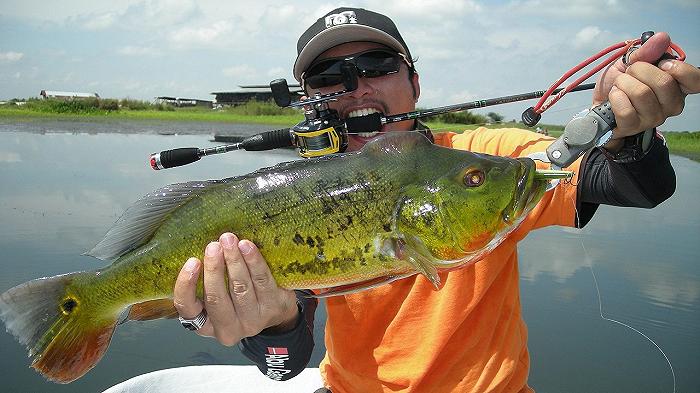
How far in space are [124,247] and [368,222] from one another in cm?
116

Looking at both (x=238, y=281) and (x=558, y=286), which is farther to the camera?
(x=558, y=286)

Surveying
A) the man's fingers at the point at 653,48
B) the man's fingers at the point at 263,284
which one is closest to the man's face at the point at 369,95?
the man's fingers at the point at 263,284

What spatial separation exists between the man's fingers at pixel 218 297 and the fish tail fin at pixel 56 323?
44 centimetres

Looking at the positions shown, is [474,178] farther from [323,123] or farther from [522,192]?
[323,123]

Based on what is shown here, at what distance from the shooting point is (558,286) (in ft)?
25.5

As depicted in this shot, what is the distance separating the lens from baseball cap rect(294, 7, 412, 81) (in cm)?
371

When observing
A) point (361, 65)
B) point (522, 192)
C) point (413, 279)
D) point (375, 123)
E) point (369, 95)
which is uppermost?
point (361, 65)

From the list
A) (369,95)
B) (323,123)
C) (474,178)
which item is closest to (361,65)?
(369,95)

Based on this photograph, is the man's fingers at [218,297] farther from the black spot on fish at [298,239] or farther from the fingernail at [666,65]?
the fingernail at [666,65]

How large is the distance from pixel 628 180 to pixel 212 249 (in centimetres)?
201

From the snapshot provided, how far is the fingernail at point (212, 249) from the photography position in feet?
7.70

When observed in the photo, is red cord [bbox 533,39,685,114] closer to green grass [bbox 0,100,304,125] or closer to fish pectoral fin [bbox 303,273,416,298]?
fish pectoral fin [bbox 303,273,416,298]

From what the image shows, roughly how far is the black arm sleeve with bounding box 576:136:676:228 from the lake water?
3413 mm

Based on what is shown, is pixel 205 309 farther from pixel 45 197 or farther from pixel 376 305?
pixel 45 197
